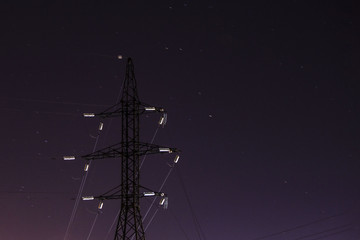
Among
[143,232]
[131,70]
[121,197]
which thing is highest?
[131,70]

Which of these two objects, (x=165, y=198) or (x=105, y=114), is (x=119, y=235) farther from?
(x=105, y=114)

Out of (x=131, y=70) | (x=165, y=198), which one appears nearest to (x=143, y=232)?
(x=165, y=198)

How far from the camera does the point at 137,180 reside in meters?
28.0

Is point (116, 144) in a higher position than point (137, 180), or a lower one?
higher

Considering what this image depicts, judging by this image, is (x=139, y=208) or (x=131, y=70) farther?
(x=131, y=70)

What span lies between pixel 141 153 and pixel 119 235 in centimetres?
422

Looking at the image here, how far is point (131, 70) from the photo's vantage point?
3061cm

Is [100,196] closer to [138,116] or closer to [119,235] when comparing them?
[119,235]

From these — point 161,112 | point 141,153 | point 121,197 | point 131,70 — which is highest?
point 131,70

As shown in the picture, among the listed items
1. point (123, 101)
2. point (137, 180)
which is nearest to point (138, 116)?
point (123, 101)

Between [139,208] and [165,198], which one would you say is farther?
[165,198]

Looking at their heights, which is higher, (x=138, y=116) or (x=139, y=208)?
(x=138, y=116)

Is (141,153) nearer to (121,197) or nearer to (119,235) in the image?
(121,197)

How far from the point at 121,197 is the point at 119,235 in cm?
186
